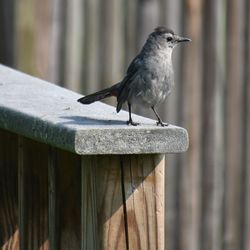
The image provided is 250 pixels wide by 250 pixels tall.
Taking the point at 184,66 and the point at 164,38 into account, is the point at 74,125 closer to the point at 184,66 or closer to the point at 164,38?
the point at 164,38

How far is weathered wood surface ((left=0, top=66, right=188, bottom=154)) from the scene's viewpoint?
1996mm

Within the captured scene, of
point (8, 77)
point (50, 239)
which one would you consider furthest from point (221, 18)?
point (50, 239)

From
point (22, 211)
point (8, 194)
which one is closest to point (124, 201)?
point (22, 211)

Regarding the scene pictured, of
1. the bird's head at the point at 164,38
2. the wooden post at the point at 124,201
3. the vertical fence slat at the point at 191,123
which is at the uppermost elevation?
the bird's head at the point at 164,38

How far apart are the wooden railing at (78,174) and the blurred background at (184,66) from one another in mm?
2334

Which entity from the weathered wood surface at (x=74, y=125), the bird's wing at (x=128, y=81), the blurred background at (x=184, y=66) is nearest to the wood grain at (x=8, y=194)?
the weathered wood surface at (x=74, y=125)

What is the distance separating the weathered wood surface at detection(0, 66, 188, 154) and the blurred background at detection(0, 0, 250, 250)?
216 cm

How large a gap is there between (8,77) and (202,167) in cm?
226

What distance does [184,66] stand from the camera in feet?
17.2

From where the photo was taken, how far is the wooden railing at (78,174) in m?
2.01

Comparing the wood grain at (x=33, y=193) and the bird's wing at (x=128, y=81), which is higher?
the bird's wing at (x=128, y=81)

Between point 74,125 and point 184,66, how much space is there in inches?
125

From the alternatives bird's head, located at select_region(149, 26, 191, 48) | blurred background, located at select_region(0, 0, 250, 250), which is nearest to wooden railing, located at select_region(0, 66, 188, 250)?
bird's head, located at select_region(149, 26, 191, 48)

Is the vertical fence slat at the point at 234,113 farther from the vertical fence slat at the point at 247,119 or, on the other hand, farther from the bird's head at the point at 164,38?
the bird's head at the point at 164,38
